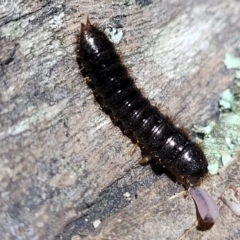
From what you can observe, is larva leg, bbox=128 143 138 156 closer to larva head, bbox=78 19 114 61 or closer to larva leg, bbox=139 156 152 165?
larva leg, bbox=139 156 152 165

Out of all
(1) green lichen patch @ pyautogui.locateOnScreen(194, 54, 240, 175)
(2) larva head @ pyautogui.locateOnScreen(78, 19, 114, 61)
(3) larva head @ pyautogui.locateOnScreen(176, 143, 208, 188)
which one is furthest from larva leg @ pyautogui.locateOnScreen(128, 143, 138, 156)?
(2) larva head @ pyautogui.locateOnScreen(78, 19, 114, 61)

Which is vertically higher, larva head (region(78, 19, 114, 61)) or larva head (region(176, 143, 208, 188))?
larva head (region(78, 19, 114, 61))

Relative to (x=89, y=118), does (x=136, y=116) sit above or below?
below

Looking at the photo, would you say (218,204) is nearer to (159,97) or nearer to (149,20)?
(159,97)

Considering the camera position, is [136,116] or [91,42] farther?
[136,116]

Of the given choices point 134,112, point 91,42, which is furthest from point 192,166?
point 91,42

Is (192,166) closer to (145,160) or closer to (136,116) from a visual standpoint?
(145,160)

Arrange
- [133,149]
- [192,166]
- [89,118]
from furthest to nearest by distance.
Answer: [192,166], [133,149], [89,118]
